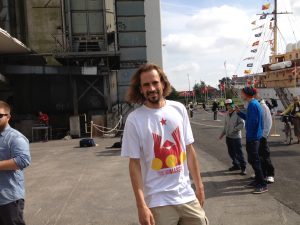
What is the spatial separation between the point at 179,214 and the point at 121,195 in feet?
15.7

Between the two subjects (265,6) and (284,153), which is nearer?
(284,153)

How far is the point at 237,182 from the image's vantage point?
817 cm

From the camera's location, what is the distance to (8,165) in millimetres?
3676

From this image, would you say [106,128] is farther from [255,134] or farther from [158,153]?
[158,153]

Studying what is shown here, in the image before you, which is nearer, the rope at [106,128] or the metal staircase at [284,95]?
the rope at [106,128]

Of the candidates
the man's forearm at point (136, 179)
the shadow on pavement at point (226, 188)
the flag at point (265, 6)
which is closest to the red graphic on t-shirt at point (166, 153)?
the man's forearm at point (136, 179)

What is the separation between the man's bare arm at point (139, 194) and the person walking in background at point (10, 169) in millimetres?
1297

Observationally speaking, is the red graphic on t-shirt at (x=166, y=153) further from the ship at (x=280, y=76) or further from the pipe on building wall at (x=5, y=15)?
the ship at (x=280, y=76)

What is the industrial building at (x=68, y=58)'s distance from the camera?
23.9 m

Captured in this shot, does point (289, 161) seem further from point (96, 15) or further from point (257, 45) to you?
point (257, 45)

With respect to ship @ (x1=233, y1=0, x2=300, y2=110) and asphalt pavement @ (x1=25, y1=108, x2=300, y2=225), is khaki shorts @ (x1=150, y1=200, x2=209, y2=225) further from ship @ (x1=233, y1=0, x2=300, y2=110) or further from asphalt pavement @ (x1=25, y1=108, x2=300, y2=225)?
ship @ (x1=233, y1=0, x2=300, y2=110)

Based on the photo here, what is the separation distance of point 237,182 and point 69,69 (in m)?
17.5

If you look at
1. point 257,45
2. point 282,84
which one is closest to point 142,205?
point 282,84

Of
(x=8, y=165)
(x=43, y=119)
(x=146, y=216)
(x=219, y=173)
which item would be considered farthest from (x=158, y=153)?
(x=43, y=119)
